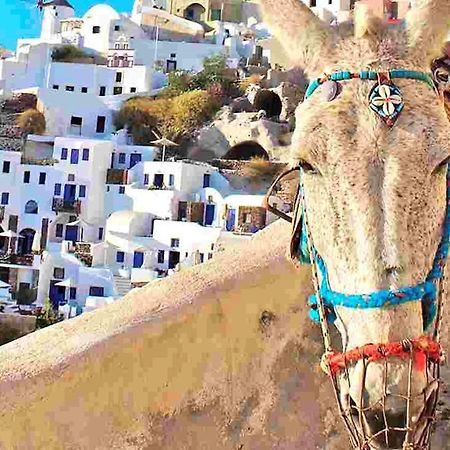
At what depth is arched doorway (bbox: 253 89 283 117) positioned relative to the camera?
1312 inches

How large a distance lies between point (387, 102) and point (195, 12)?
4473cm

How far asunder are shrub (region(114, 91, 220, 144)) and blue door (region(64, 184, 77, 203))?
4.78m

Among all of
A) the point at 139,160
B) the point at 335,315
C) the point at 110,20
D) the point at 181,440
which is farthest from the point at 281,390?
the point at 110,20

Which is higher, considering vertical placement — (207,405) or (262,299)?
(262,299)

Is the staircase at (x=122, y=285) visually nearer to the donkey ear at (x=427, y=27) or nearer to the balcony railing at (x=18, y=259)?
the balcony railing at (x=18, y=259)

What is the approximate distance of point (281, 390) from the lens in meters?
3.18

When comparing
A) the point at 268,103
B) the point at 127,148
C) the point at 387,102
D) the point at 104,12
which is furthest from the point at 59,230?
the point at 387,102

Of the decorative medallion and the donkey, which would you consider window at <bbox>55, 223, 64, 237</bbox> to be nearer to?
the donkey

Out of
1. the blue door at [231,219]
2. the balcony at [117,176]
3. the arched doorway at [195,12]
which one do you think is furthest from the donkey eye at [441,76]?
the arched doorway at [195,12]

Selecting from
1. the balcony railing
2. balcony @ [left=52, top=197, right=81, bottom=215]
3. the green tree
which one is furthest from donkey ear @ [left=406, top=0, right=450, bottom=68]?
balcony @ [left=52, top=197, right=81, bottom=215]

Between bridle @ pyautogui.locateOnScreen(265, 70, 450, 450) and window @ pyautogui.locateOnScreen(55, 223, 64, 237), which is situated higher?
bridle @ pyautogui.locateOnScreen(265, 70, 450, 450)

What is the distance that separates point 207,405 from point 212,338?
23 cm

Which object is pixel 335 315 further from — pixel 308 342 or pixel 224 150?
pixel 224 150

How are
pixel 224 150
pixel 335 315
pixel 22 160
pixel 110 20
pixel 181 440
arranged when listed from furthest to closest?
1. pixel 110 20
2. pixel 224 150
3. pixel 22 160
4. pixel 181 440
5. pixel 335 315
